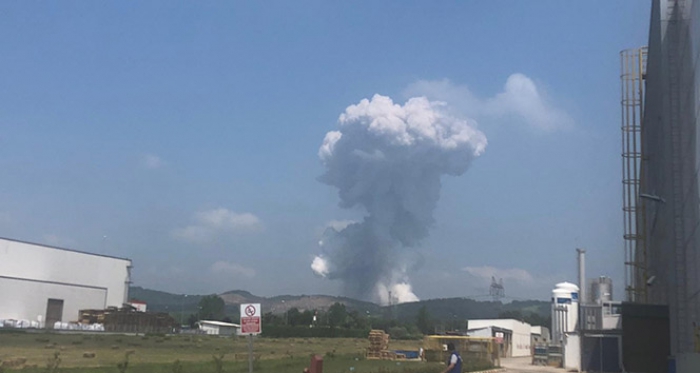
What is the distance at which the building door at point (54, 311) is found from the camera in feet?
323

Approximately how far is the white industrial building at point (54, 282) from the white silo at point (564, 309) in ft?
207

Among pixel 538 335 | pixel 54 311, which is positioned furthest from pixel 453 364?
pixel 54 311

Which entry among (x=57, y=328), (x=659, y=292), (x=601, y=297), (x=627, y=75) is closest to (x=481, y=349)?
(x=659, y=292)

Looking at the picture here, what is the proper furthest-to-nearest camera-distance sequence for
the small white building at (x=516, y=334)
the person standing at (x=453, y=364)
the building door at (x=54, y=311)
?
the building door at (x=54, y=311) < the small white building at (x=516, y=334) < the person standing at (x=453, y=364)

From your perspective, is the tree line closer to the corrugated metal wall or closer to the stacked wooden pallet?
the stacked wooden pallet

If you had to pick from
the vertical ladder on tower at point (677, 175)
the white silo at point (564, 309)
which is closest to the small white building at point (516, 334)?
the white silo at point (564, 309)

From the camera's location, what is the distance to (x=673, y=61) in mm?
31047

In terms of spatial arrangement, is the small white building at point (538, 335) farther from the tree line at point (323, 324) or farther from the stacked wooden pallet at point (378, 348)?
the stacked wooden pallet at point (378, 348)

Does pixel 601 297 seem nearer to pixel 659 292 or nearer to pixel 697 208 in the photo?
pixel 659 292

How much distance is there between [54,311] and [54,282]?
3.88 meters

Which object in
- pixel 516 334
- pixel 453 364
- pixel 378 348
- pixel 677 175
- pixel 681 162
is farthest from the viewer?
pixel 516 334

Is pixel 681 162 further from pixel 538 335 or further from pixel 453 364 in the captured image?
pixel 538 335

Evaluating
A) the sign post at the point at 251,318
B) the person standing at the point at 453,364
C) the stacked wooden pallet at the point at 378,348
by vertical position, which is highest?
the sign post at the point at 251,318

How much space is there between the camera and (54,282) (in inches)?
3937
